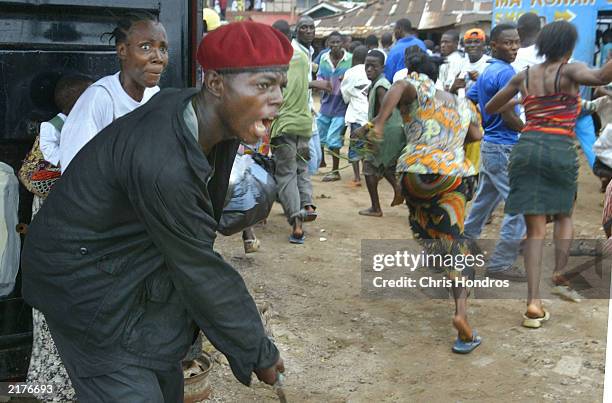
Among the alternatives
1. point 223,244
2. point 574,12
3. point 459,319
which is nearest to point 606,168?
point 459,319

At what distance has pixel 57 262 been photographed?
2277 mm

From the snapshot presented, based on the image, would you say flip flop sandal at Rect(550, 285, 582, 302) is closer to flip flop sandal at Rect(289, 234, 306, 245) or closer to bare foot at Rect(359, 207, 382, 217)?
flip flop sandal at Rect(289, 234, 306, 245)

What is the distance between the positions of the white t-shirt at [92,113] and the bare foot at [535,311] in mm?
3074

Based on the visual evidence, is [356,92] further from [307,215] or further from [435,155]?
[435,155]

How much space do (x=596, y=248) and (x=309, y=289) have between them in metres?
2.58

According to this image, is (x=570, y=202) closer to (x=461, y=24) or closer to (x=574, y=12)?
(x=574, y=12)

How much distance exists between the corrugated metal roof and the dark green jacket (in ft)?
58.9

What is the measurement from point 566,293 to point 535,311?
0.80 m

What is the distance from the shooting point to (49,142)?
11.2 ft

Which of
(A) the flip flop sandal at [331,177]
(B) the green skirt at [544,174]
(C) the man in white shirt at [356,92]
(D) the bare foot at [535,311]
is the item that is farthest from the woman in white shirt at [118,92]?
(A) the flip flop sandal at [331,177]

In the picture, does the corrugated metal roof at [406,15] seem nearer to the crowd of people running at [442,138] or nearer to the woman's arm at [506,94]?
the crowd of people running at [442,138]

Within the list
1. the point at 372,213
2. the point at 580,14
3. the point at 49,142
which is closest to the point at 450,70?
the point at 372,213

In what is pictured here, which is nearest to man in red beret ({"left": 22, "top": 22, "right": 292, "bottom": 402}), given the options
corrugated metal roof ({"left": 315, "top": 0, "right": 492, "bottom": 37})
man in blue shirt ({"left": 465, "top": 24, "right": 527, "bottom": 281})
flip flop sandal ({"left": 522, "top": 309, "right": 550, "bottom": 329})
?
flip flop sandal ({"left": 522, "top": 309, "right": 550, "bottom": 329})

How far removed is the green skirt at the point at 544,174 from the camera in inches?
201
